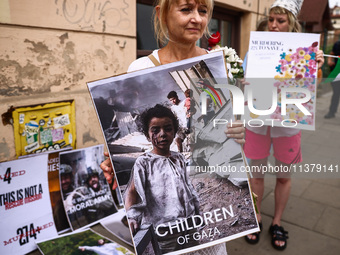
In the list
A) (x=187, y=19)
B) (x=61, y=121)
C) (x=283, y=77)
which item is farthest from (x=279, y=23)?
(x=61, y=121)

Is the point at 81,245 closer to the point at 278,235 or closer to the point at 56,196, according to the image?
the point at 56,196

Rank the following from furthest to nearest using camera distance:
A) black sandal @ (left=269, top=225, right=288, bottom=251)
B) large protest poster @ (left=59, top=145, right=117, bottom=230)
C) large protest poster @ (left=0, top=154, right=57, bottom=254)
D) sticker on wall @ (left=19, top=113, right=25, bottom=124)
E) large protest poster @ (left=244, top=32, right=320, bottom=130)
A: 1. large protest poster @ (left=59, top=145, right=117, bottom=230)
2. black sandal @ (left=269, top=225, right=288, bottom=251)
3. sticker on wall @ (left=19, top=113, right=25, bottom=124)
4. large protest poster @ (left=0, top=154, right=57, bottom=254)
5. large protest poster @ (left=244, top=32, right=320, bottom=130)

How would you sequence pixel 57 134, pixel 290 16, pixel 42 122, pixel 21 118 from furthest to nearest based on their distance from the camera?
pixel 57 134, pixel 42 122, pixel 21 118, pixel 290 16

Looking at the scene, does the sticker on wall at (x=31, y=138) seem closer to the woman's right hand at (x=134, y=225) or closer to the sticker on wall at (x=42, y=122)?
the sticker on wall at (x=42, y=122)

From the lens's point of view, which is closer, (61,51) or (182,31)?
(182,31)

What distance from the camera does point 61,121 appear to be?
2.53m

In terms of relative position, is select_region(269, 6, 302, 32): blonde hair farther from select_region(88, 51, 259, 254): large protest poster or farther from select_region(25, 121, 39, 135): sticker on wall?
select_region(25, 121, 39, 135): sticker on wall

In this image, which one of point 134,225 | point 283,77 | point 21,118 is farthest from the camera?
point 21,118

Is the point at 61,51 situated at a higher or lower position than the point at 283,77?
higher

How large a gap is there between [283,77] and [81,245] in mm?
1961

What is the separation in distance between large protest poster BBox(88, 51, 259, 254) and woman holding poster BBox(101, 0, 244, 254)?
0.12 metres

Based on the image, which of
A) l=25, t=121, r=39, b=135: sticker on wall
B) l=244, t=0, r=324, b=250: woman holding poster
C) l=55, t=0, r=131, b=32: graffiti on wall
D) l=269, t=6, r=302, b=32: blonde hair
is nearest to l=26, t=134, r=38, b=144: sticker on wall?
l=25, t=121, r=39, b=135: sticker on wall

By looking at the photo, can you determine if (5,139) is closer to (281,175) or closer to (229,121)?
(229,121)

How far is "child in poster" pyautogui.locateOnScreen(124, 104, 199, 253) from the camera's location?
1081mm
